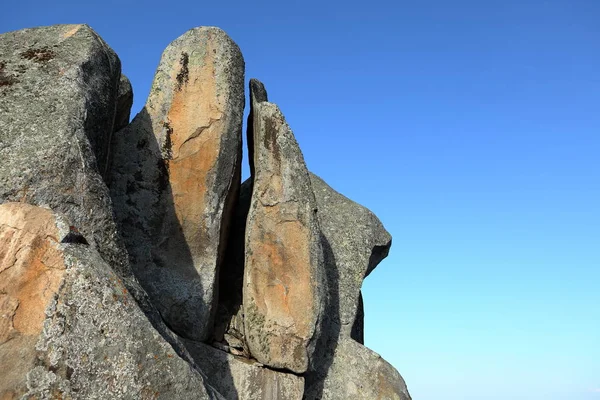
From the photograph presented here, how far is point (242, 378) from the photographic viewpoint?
13.5 meters

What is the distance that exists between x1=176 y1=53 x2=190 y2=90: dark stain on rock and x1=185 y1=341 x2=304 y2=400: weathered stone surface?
17.5 feet

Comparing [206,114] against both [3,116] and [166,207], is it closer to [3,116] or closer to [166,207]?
[166,207]

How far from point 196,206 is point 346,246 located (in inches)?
200

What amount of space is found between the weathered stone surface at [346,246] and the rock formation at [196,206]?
0.22ft

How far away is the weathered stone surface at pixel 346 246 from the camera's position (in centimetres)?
1662

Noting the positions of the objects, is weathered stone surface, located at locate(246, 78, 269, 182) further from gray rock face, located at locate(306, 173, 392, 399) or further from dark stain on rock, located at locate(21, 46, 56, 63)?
dark stain on rock, located at locate(21, 46, 56, 63)

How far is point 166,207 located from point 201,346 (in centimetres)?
278

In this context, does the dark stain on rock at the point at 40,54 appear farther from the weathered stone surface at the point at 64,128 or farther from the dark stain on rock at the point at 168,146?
the dark stain on rock at the point at 168,146

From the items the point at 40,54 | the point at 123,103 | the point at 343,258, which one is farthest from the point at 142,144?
the point at 343,258

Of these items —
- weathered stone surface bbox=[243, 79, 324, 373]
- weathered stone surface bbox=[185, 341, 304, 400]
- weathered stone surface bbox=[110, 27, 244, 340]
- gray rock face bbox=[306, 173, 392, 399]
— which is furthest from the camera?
gray rock face bbox=[306, 173, 392, 399]

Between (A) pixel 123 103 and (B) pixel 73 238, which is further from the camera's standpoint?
(A) pixel 123 103

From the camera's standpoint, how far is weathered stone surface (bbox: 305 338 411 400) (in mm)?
14891

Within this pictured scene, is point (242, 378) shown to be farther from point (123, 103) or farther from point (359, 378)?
point (123, 103)

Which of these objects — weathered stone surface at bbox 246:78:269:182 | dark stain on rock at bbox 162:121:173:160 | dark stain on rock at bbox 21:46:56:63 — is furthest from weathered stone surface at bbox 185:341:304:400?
dark stain on rock at bbox 21:46:56:63
